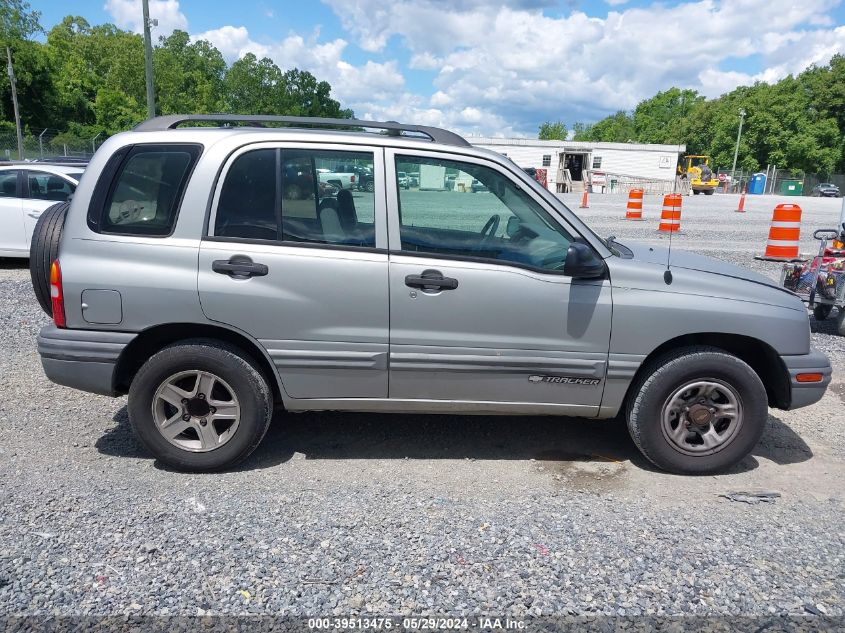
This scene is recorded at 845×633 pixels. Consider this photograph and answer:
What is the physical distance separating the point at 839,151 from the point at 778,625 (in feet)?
242

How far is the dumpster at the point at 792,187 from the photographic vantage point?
56375 millimetres

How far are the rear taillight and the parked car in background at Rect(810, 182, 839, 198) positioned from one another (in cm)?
6013

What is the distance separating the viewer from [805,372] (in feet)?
12.6

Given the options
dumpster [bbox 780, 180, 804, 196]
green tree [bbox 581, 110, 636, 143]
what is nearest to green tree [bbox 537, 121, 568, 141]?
green tree [bbox 581, 110, 636, 143]

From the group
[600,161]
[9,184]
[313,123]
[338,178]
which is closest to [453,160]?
[338,178]

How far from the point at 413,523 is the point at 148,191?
7.65 feet

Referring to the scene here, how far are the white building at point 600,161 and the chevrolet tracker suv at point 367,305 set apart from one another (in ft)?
158

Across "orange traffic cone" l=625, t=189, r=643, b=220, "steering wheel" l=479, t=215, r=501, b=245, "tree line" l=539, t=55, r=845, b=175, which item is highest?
"tree line" l=539, t=55, r=845, b=175

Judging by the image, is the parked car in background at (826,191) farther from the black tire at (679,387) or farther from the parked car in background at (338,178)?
the parked car in background at (338,178)

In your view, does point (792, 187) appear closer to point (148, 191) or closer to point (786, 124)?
point (786, 124)

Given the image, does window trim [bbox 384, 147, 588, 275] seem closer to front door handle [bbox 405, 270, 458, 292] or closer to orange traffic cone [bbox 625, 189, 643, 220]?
front door handle [bbox 405, 270, 458, 292]

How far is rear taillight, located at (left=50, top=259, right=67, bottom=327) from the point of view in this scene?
3619 mm

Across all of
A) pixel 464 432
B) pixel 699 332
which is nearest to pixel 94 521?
pixel 464 432

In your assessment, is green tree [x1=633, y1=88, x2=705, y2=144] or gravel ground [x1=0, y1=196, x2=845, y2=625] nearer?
gravel ground [x1=0, y1=196, x2=845, y2=625]
